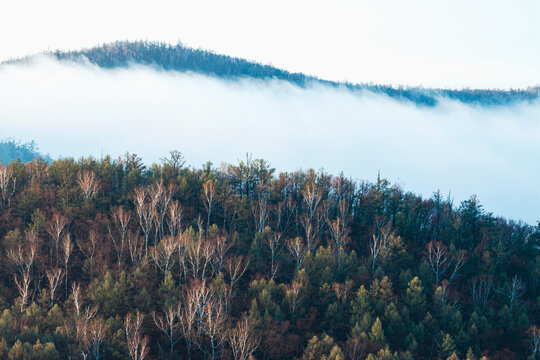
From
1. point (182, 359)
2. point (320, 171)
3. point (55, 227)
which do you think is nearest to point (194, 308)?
point (182, 359)

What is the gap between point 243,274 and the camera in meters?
76.3

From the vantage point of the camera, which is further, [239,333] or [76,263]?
[76,263]

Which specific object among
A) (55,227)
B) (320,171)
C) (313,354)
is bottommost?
(313,354)

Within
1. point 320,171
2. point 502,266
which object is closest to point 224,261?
point 320,171

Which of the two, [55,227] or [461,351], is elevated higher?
[55,227]

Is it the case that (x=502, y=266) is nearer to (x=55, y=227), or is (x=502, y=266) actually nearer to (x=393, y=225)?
(x=393, y=225)

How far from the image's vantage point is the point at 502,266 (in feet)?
291

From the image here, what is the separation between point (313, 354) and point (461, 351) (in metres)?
25.7

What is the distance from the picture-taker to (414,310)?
230 ft

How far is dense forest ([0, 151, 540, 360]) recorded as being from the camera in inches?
2217

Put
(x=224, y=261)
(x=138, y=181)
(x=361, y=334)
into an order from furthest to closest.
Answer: (x=138, y=181) → (x=224, y=261) → (x=361, y=334)

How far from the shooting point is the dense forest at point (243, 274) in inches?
2217

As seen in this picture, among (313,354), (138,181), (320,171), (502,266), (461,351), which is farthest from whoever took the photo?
(320,171)

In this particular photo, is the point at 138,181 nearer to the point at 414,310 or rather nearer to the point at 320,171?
the point at 320,171
